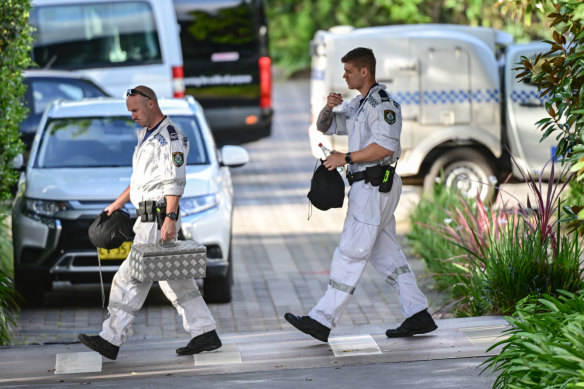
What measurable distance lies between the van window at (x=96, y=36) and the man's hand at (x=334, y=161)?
9.79m

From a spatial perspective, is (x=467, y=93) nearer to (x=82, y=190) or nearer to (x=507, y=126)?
(x=507, y=126)

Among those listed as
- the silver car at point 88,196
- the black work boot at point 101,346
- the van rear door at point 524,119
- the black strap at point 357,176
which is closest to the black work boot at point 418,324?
the black strap at point 357,176

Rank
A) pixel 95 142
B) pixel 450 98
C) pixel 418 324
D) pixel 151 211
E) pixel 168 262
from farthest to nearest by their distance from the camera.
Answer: pixel 450 98, pixel 95 142, pixel 418 324, pixel 151 211, pixel 168 262

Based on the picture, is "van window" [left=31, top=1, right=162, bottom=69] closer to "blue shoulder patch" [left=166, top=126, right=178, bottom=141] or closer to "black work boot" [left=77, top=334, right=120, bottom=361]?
"blue shoulder patch" [left=166, top=126, right=178, bottom=141]

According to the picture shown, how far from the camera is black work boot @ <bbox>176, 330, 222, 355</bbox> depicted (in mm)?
7266

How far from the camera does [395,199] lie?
736 centimetres

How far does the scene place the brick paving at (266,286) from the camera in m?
9.38

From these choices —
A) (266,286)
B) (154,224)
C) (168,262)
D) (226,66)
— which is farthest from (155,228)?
(226,66)

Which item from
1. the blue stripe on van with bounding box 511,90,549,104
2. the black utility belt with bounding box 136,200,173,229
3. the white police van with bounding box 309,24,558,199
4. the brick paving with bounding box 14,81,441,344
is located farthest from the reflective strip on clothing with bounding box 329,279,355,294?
the blue stripe on van with bounding box 511,90,549,104

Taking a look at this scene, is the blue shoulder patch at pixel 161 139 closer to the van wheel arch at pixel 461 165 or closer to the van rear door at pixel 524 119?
the van wheel arch at pixel 461 165

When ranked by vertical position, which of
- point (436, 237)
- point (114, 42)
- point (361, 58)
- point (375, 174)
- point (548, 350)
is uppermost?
point (361, 58)

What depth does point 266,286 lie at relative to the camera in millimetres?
11008

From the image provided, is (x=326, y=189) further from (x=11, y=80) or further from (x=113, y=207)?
(x=11, y=80)

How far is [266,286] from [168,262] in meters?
4.04
